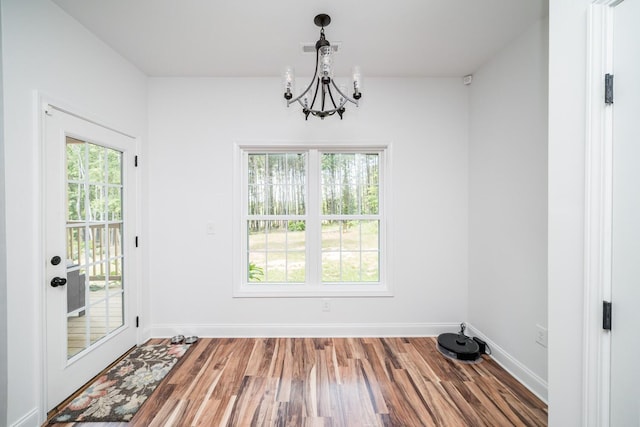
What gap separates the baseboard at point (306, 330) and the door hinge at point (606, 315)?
6.68 feet

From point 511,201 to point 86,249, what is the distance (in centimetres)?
347

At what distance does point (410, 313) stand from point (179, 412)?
7.26 feet

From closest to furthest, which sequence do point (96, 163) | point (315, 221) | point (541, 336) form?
point (541, 336) < point (96, 163) < point (315, 221)

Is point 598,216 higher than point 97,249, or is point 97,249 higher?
point 598,216

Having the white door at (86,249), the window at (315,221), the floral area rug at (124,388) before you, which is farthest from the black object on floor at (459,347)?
the white door at (86,249)

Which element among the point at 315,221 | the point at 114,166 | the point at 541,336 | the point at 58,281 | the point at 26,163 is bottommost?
the point at 541,336

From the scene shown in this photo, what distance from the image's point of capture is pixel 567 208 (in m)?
1.13

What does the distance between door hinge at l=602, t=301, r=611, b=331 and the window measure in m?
2.04

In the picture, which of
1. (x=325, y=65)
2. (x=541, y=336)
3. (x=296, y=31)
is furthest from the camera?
(x=296, y=31)

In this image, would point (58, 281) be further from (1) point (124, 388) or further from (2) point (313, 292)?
(2) point (313, 292)

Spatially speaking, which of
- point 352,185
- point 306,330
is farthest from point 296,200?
point 306,330

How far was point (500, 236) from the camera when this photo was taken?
2406 millimetres

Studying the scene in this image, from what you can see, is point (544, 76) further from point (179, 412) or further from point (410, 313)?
point (179, 412)

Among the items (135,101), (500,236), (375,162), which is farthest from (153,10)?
(500,236)
